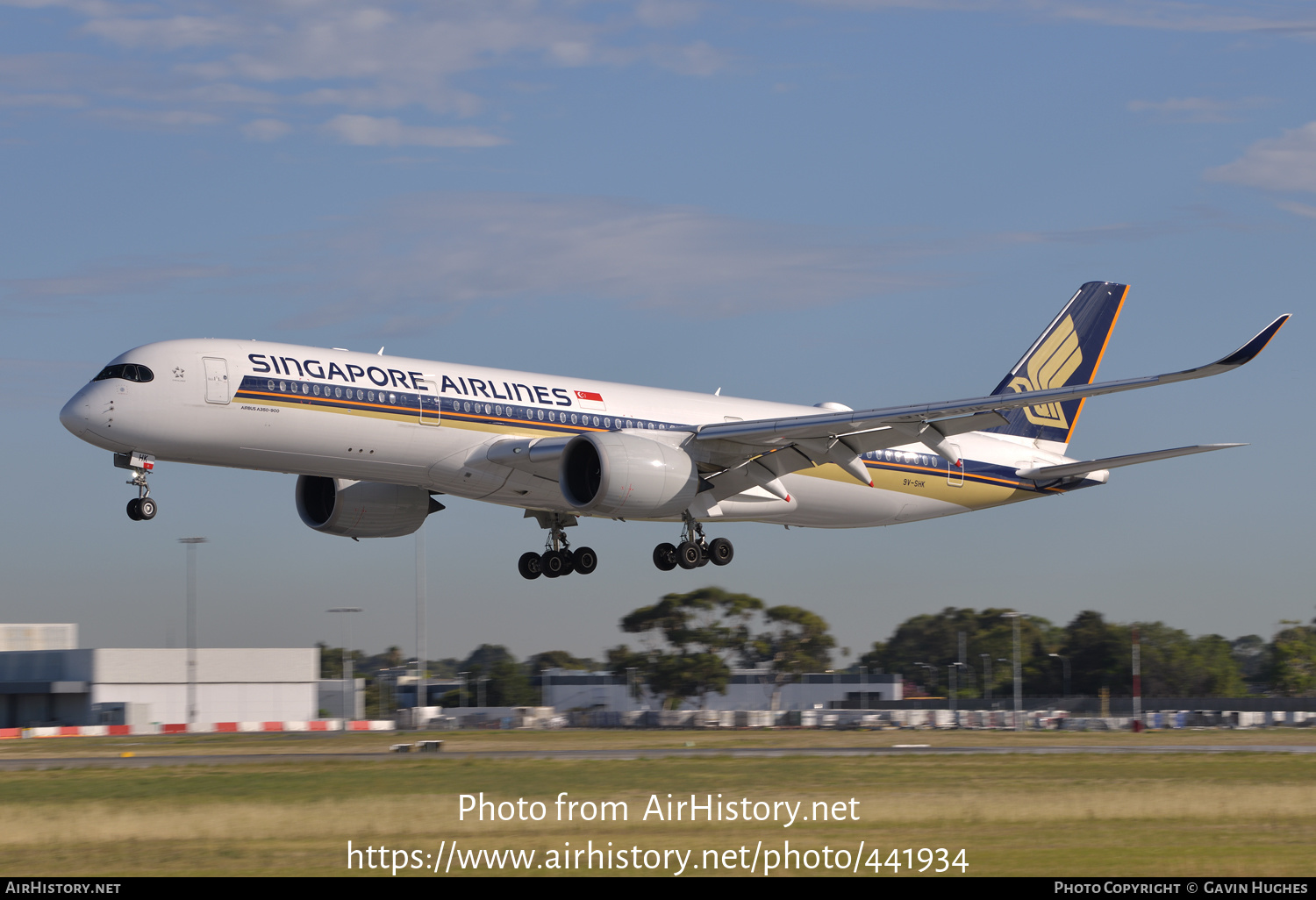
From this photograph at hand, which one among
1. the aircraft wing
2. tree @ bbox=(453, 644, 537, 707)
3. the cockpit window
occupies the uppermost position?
the cockpit window

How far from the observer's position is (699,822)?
87.0 feet

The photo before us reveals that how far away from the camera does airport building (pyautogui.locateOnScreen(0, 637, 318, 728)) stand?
86062 millimetres

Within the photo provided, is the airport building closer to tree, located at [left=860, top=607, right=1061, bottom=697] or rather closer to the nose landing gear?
the nose landing gear

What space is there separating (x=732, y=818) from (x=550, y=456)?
11.0 meters

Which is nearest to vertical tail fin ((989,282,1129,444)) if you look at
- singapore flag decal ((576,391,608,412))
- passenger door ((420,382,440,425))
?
singapore flag decal ((576,391,608,412))

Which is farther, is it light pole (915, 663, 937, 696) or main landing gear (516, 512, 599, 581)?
light pole (915, 663, 937, 696)

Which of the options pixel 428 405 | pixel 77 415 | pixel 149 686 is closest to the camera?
pixel 77 415

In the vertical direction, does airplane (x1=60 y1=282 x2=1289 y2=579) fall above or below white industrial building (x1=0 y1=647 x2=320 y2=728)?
above

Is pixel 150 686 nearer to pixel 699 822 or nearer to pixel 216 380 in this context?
pixel 216 380

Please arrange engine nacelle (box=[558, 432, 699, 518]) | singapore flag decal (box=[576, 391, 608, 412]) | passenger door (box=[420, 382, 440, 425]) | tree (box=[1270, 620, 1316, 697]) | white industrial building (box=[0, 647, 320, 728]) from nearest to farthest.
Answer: passenger door (box=[420, 382, 440, 425])
engine nacelle (box=[558, 432, 699, 518])
singapore flag decal (box=[576, 391, 608, 412])
white industrial building (box=[0, 647, 320, 728])
tree (box=[1270, 620, 1316, 697])

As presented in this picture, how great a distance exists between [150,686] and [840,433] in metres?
66.2

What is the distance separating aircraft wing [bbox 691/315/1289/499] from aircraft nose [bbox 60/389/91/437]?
15.1 metres

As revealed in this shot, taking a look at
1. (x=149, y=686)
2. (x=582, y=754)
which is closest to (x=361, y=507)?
(x=582, y=754)

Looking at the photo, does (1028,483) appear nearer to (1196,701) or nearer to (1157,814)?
(1157,814)
